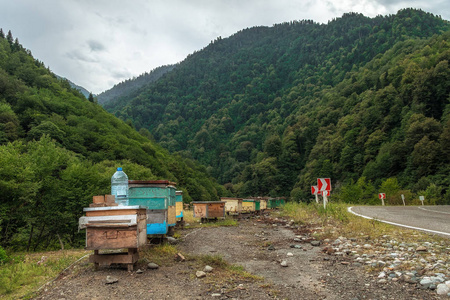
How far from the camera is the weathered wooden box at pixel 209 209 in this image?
20594 mm

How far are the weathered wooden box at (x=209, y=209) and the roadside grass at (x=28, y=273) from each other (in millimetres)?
11805

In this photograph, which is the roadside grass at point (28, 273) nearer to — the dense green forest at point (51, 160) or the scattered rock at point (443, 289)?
the dense green forest at point (51, 160)

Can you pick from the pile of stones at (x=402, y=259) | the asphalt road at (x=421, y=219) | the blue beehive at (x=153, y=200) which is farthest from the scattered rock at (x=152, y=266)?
the asphalt road at (x=421, y=219)

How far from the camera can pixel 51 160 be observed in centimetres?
1397

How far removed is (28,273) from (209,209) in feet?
45.7

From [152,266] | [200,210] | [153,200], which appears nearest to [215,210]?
[200,210]

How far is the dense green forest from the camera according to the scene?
1191 cm

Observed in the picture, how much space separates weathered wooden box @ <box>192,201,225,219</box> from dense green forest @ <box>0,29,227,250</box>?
6.81 meters

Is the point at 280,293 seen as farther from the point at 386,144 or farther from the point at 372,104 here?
the point at 372,104

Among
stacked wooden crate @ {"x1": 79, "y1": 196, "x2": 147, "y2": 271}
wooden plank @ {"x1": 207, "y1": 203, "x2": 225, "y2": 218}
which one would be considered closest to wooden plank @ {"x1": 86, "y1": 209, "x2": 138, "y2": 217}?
stacked wooden crate @ {"x1": 79, "y1": 196, "x2": 147, "y2": 271}

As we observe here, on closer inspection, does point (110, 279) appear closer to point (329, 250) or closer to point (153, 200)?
point (153, 200)

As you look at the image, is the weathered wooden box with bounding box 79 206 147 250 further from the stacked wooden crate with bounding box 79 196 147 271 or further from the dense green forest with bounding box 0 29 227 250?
the dense green forest with bounding box 0 29 227 250

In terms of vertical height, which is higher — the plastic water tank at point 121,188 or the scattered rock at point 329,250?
the plastic water tank at point 121,188

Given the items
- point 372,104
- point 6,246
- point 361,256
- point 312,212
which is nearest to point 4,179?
point 6,246
